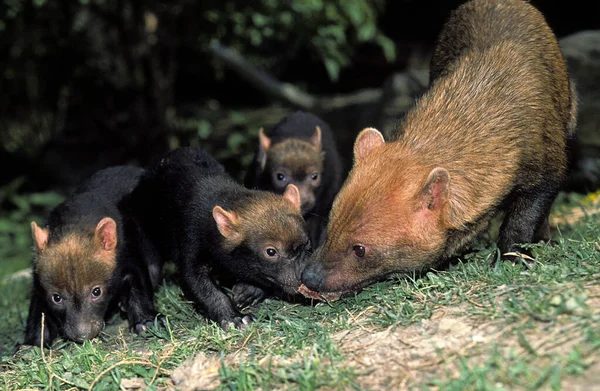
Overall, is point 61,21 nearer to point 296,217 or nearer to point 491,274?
point 296,217

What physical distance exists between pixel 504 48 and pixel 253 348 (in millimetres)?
3097

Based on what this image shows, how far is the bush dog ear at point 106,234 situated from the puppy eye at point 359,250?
7.80ft

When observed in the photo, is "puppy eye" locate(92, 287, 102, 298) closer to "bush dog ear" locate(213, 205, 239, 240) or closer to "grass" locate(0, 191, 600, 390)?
"grass" locate(0, 191, 600, 390)

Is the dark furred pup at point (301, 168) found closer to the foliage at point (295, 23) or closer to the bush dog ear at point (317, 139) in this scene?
the bush dog ear at point (317, 139)

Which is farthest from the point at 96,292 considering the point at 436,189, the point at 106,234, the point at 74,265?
the point at 436,189

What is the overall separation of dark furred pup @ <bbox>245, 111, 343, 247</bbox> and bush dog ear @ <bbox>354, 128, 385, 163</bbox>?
8.20ft

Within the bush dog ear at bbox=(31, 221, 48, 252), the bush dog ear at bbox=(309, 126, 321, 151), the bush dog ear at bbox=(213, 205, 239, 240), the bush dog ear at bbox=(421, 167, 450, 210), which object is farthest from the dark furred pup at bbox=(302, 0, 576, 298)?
the bush dog ear at bbox=(309, 126, 321, 151)

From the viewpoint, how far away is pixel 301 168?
845 centimetres

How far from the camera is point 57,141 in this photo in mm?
15359

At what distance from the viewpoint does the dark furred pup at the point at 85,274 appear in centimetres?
619

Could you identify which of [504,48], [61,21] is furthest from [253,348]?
[61,21]

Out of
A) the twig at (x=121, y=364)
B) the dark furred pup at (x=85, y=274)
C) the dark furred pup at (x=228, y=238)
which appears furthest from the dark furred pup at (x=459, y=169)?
the dark furred pup at (x=85, y=274)

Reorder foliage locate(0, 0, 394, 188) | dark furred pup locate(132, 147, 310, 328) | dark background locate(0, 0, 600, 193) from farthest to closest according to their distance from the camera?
dark background locate(0, 0, 600, 193) → foliage locate(0, 0, 394, 188) → dark furred pup locate(132, 147, 310, 328)

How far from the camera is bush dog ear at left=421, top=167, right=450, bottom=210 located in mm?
4945
